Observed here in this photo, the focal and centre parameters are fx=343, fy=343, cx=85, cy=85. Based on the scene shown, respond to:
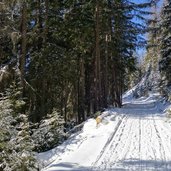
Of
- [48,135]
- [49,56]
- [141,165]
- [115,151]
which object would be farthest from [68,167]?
[49,56]

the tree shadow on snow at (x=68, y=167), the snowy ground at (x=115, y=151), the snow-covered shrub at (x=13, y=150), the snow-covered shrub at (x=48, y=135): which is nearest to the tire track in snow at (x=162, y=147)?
Answer: the snowy ground at (x=115, y=151)

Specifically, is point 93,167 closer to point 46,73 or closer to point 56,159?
point 56,159

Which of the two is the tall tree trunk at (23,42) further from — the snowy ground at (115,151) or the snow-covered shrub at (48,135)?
the snowy ground at (115,151)

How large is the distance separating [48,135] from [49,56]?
6.45 meters

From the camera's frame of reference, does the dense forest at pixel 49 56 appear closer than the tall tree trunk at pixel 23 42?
Yes

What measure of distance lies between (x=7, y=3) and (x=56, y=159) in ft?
22.0

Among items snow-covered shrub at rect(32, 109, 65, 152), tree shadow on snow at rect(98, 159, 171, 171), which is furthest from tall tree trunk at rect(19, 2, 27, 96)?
tree shadow on snow at rect(98, 159, 171, 171)

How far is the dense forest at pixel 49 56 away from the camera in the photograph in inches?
376

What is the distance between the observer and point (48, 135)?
1472 centimetres

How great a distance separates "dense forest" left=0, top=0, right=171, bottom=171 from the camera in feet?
31.4

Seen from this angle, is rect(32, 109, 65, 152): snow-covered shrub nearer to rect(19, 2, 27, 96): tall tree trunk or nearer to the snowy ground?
the snowy ground

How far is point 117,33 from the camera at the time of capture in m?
31.7

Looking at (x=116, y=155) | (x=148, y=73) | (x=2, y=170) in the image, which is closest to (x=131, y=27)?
(x=116, y=155)

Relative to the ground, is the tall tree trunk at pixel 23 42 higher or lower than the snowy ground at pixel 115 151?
higher
